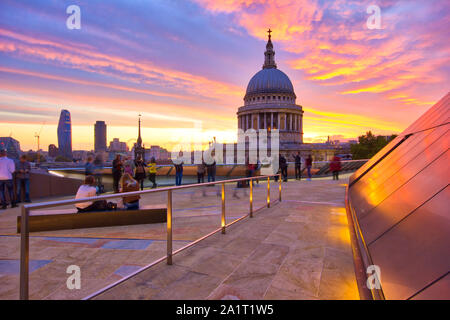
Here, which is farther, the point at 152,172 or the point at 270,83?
the point at 270,83

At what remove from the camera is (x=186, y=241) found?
5605 millimetres

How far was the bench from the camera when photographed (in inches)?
116

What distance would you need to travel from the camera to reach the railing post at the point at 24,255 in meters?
2.67

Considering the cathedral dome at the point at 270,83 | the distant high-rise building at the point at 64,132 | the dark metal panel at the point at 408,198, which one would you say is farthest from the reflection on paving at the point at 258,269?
the distant high-rise building at the point at 64,132

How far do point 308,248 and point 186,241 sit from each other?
265 centimetres

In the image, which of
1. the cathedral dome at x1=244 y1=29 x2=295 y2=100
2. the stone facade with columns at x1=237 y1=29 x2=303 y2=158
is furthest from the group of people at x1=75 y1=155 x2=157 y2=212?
the cathedral dome at x1=244 y1=29 x2=295 y2=100

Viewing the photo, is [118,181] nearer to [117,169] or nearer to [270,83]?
[117,169]

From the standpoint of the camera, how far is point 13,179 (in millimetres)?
12109


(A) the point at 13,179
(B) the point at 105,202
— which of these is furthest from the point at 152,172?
(B) the point at 105,202

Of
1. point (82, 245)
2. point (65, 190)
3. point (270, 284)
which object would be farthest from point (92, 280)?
point (65, 190)

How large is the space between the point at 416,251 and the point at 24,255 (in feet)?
13.8

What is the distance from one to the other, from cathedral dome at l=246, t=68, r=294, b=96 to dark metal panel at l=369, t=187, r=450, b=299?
103 meters

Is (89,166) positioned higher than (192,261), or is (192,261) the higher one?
(89,166)
